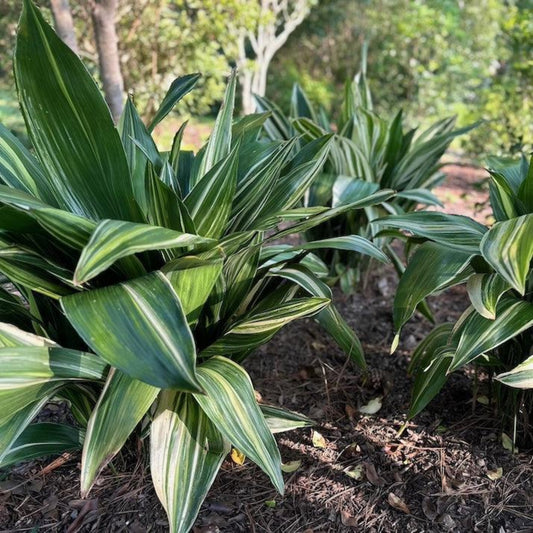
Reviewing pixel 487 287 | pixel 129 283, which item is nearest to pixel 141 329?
pixel 129 283

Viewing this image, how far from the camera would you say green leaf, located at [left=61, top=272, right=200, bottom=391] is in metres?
0.95

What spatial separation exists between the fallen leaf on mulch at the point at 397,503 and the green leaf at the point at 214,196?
0.96 meters

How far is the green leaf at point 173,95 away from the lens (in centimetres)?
158

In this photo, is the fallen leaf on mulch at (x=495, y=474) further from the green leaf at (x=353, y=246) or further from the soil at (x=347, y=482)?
the green leaf at (x=353, y=246)

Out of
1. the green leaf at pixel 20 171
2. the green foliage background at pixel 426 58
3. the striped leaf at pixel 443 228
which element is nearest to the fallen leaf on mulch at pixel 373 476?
the striped leaf at pixel 443 228

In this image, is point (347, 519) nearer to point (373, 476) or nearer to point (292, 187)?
point (373, 476)

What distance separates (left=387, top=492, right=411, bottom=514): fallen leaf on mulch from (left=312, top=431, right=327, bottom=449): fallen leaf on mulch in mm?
278

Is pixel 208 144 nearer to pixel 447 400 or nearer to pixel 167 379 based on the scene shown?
pixel 167 379

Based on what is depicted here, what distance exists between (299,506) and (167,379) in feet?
2.82

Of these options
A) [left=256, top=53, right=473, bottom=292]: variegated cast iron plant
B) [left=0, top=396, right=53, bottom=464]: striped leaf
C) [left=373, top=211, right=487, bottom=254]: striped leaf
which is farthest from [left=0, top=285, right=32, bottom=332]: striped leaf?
[left=256, top=53, right=473, bottom=292]: variegated cast iron plant

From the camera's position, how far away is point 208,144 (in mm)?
1586

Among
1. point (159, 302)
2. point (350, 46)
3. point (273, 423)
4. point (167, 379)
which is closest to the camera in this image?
point (167, 379)

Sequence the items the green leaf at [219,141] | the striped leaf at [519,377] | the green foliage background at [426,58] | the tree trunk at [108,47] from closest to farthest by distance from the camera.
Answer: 1. the striped leaf at [519,377]
2. the green leaf at [219,141]
3. the tree trunk at [108,47]
4. the green foliage background at [426,58]

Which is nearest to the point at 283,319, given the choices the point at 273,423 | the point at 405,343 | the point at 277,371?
the point at 273,423
